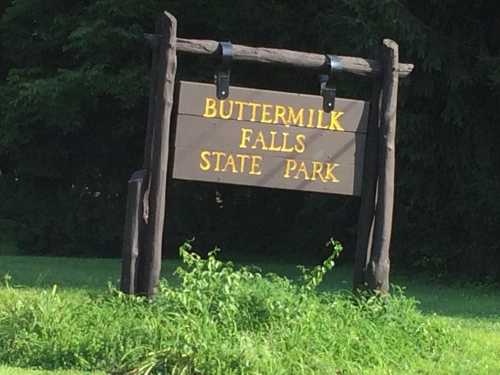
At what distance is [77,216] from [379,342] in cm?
1416

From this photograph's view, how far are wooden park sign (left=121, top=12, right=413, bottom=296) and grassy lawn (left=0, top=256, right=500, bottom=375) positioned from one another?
0.92m

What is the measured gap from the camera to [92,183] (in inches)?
818

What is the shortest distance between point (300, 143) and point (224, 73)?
0.97 metres

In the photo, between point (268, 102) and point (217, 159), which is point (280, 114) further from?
A: point (217, 159)

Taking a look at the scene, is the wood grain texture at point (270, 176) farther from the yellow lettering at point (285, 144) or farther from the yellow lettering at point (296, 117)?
the yellow lettering at point (296, 117)

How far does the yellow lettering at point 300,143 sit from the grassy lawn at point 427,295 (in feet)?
6.60

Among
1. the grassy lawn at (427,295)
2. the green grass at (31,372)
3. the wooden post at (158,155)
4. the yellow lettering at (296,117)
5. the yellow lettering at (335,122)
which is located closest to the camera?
the green grass at (31,372)

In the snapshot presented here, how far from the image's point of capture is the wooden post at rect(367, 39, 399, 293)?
7.96 metres

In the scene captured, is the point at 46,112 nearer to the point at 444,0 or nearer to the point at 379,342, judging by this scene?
the point at 444,0

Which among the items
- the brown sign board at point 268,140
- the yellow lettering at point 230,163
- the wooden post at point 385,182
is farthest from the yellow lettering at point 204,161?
the wooden post at point 385,182

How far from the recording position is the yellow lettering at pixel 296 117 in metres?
7.91

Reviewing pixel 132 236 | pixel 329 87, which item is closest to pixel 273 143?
pixel 329 87

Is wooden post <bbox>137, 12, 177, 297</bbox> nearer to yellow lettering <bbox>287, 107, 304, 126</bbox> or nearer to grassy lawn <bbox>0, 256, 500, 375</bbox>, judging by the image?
grassy lawn <bbox>0, 256, 500, 375</bbox>

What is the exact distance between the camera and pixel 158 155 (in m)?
7.58
